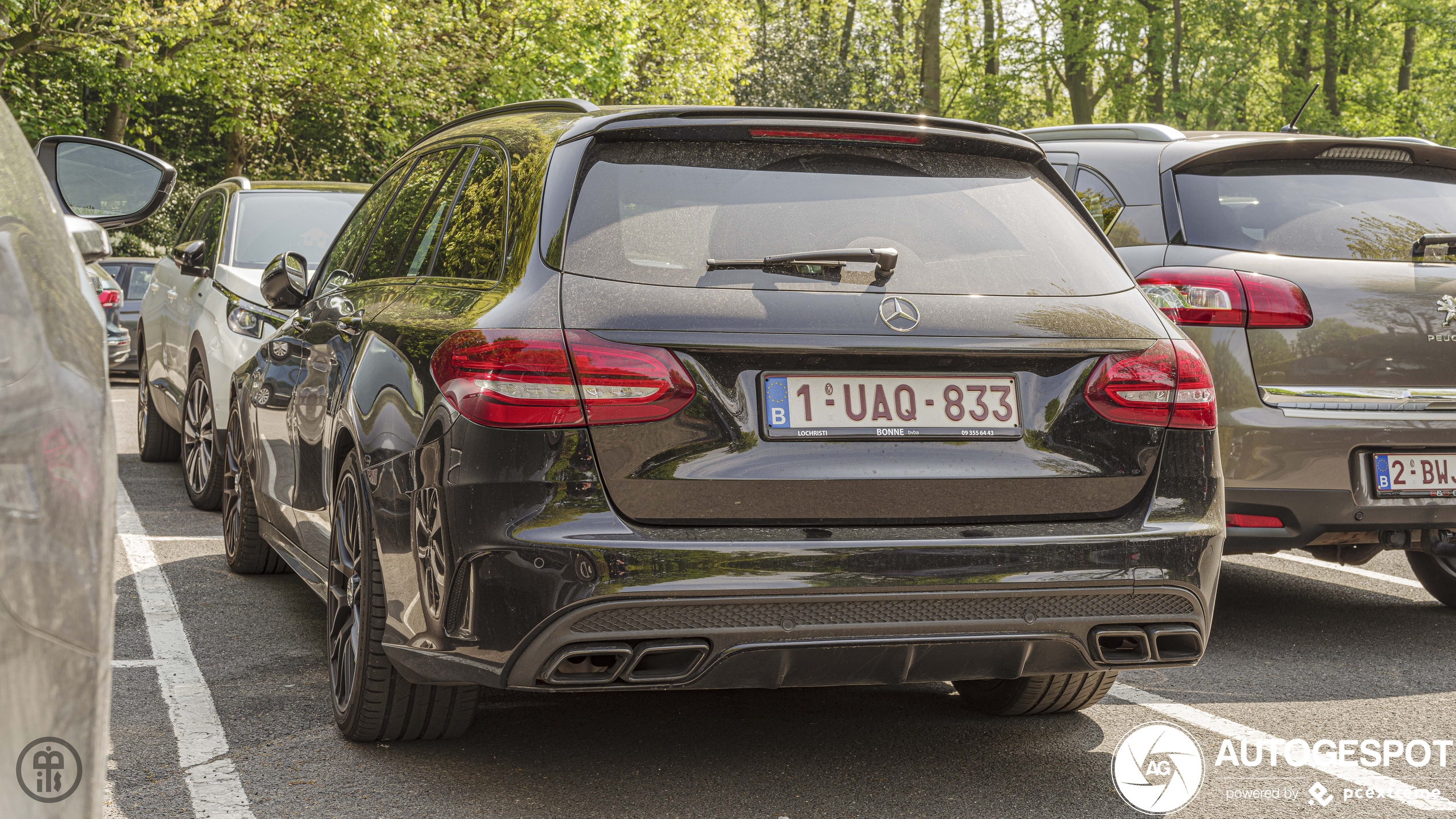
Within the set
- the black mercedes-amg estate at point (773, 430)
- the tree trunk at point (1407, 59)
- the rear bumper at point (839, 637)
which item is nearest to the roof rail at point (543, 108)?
the black mercedes-amg estate at point (773, 430)

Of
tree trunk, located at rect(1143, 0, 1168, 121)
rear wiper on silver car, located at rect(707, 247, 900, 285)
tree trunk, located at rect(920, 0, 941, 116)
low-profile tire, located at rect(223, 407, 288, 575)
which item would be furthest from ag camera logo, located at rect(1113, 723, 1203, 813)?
tree trunk, located at rect(920, 0, 941, 116)

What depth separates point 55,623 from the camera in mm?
1539

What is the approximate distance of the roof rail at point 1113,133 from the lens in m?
6.14

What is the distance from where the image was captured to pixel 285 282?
16.4 ft

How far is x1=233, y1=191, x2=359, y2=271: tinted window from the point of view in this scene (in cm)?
835

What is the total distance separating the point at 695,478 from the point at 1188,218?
10.4 ft

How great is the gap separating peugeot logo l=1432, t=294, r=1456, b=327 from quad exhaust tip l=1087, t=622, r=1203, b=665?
7.70 ft

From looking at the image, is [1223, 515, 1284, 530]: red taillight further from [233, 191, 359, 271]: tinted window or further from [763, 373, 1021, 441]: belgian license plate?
[233, 191, 359, 271]: tinted window

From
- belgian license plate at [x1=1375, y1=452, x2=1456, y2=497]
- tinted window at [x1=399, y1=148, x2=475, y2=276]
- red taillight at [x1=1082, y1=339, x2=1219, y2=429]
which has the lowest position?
belgian license plate at [x1=1375, y1=452, x2=1456, y2=497]

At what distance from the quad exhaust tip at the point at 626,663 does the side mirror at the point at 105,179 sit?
61.3 inches

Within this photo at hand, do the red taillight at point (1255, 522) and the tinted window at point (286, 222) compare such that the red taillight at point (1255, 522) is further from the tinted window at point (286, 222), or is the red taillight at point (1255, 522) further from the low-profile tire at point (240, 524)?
the tinted window at point (286, 222)

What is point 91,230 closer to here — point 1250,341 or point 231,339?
point 1250,341

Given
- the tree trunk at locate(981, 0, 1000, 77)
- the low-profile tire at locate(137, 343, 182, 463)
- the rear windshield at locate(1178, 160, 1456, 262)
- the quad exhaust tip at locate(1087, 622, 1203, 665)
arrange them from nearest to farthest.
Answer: the quad exhaust tip at locate(1087, 622, 1203, 665) < the rear windshield at locate(1178, 160, 1456, 262) < the low-profile tire at locate(137, 343, 182, 463) < the tree trunk at locate(981, 0, 1000, 77)

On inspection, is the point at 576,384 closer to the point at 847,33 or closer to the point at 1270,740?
the point at 1270,740
